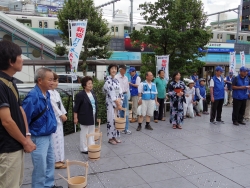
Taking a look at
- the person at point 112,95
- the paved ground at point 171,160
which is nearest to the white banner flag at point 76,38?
the person at point 112,95

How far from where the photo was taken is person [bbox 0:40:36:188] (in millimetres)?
2051

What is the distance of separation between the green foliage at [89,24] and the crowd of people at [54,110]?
750cm

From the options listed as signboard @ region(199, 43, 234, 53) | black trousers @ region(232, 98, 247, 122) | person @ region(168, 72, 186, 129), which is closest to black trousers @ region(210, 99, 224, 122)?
black trousers @ region(232, 98, 247, 122)

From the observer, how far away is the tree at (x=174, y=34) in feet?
28.1

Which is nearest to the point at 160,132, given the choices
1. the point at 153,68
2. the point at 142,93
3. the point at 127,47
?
the point at 142,93

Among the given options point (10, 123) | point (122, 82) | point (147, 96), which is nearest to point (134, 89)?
point (147, 96)

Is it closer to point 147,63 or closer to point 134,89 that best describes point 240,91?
point 134,89

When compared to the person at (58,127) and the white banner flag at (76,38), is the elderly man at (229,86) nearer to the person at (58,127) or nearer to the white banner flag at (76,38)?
the white banner flag at (76,38)

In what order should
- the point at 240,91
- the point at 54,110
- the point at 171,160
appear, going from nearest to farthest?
the point at 54,110
the point at 171,160
the point at 240,91

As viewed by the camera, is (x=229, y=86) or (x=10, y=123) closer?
(x=10, y=123)

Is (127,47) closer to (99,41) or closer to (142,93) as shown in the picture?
(99,41)

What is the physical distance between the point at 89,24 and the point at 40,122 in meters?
12.1

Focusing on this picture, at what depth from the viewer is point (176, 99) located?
6.84m

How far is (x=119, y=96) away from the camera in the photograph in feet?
17.3
